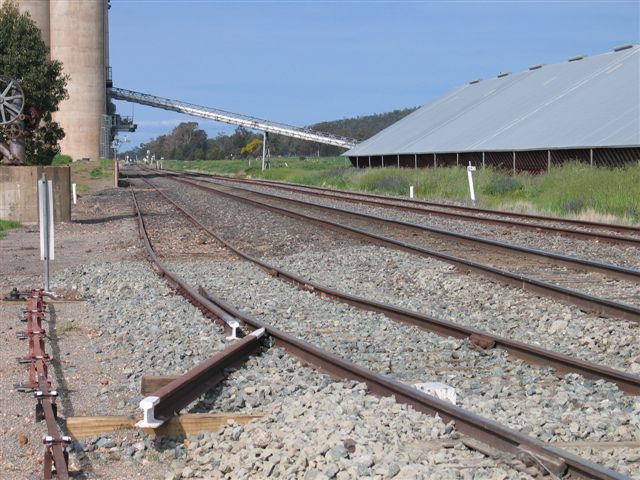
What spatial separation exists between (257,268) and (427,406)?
948cm

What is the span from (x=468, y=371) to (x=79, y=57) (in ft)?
296

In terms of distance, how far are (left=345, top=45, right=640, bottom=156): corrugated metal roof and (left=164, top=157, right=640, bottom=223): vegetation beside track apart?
2.28 metres

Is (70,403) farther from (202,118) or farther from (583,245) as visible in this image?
(202,118)

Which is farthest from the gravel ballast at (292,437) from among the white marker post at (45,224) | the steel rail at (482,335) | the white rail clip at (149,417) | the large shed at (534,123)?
the large shed at (534,123)

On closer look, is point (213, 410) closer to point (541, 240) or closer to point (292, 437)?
point (292, 437)

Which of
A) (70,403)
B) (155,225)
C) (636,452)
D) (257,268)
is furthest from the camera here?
(155,225)

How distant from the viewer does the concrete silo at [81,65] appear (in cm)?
9306

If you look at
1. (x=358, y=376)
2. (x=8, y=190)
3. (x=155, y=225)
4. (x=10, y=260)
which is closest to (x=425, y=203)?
(x=155, y=225)

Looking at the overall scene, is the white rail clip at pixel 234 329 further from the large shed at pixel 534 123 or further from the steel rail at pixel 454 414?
the large shed at pixel 534 123

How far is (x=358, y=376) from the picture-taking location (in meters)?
7.57

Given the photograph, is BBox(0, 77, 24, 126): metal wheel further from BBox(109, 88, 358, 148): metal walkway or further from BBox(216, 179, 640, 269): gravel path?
BBox(109, 88, 358, 148): metal walkway

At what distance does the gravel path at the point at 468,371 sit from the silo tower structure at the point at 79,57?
84570mm

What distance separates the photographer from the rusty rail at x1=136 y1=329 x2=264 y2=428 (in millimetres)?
6375

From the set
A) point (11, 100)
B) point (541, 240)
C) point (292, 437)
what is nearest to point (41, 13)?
point (11, 100)
